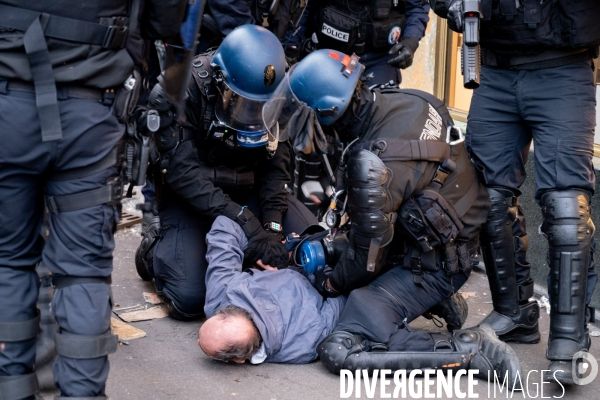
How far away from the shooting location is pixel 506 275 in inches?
153

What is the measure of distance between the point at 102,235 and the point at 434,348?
1610 mm

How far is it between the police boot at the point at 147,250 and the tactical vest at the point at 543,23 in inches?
81.3

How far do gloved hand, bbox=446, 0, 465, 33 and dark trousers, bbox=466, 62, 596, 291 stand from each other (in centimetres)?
35

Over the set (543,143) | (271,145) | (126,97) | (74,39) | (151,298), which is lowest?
(151,298)

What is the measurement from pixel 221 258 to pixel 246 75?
2.90ft

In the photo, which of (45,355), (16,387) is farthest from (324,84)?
(16,387)

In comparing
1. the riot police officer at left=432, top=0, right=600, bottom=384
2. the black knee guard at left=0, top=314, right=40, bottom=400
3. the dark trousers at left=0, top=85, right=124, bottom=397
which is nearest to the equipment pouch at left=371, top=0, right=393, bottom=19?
the riot police officer at left=432, top=0, right=600, bottom=384

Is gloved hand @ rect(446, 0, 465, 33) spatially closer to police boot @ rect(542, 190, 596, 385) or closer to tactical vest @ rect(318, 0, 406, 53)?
police boot @ rect(542, 190, 596, 385)

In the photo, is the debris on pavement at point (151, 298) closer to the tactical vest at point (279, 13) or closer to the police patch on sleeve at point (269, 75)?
the police patch on sleeve at point (269, 75)

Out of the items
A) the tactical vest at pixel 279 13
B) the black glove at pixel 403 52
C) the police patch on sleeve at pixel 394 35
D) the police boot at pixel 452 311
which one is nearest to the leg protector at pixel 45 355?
the police boot at pixel 452 311

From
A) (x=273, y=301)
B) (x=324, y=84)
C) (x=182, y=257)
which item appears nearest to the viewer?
(x=324, y=84)

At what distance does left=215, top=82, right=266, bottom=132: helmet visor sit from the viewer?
4.09 meters

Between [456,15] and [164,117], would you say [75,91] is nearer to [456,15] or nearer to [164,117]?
[164,117]

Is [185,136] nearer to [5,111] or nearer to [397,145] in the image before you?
[397,145]
